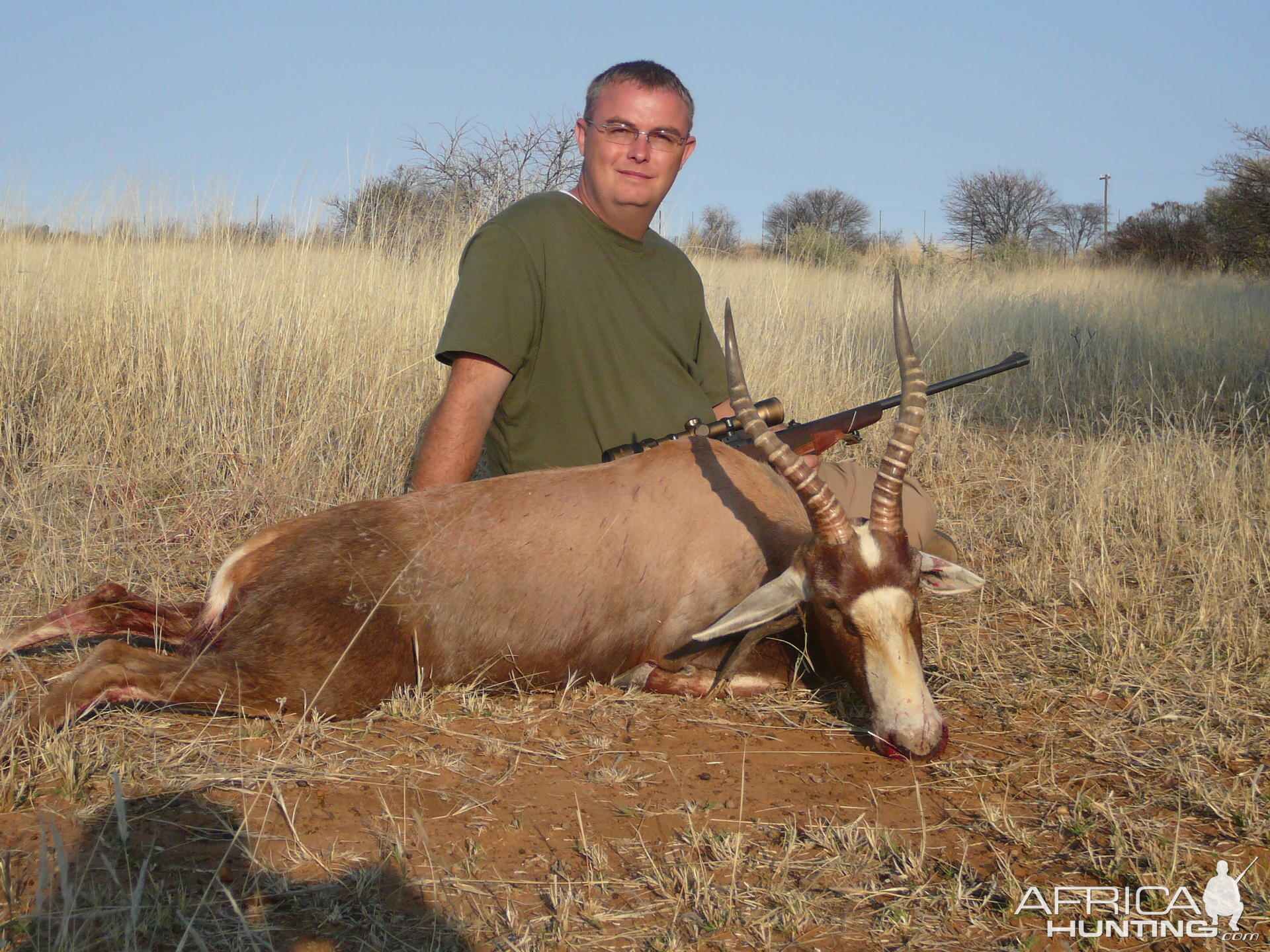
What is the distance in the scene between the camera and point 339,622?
9.88 feet

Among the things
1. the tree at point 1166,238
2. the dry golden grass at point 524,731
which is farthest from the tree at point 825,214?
the dry golden grass at point 524,731

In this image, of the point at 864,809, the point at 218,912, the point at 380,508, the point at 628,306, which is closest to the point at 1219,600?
the point at 864,809

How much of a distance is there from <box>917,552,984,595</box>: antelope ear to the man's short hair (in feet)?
6.99

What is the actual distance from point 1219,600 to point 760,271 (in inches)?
316

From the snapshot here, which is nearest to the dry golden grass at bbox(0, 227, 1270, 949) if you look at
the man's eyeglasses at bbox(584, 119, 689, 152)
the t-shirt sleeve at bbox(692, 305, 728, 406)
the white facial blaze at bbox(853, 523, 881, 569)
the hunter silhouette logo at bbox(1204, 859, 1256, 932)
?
the hunter silhouette logo at bbox(1204, 859, 1256, 932)

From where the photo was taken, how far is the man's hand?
3.66m

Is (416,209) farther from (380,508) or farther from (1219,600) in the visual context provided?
(1219,600)

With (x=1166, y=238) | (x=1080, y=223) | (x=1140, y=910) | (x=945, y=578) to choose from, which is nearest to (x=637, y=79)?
(x=945, y=578)

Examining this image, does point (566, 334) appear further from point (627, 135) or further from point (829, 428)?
point (829, 428)

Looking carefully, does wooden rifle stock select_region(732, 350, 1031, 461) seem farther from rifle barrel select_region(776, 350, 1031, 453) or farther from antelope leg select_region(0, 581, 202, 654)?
antelope leg select_region(0, 581, 202, 654)

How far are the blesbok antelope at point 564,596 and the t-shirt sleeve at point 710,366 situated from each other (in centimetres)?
104

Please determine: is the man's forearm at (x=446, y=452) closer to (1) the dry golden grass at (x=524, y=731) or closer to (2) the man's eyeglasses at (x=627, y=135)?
(1) the dry golden grass at (x=524, y=731)

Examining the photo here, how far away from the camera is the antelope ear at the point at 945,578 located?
327cm

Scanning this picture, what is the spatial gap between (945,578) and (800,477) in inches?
27.1
